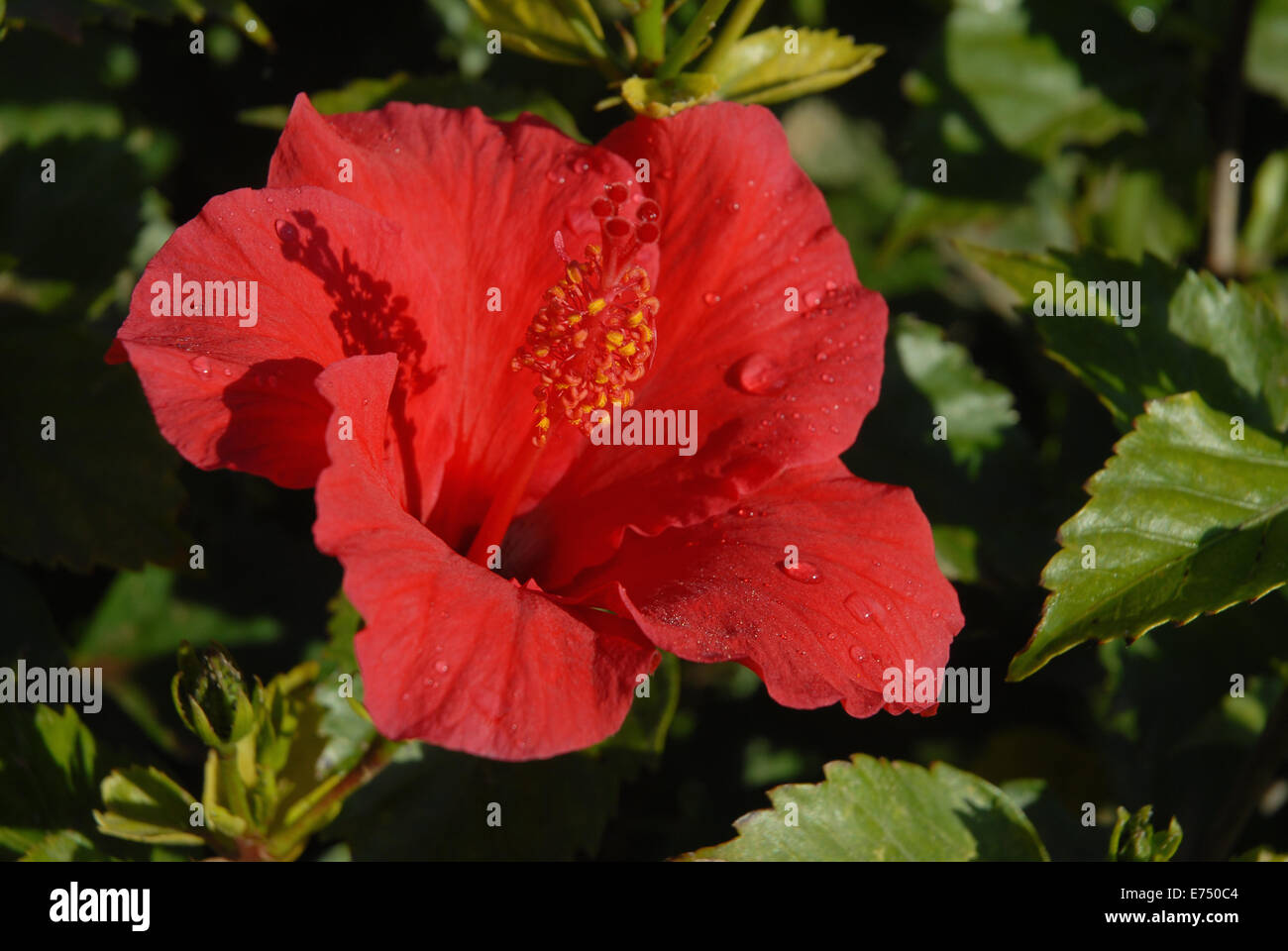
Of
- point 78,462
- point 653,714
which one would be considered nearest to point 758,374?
point 653,714

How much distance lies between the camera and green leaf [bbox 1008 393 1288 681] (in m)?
1.58

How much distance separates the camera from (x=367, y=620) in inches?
52.1

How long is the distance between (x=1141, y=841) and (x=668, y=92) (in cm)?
125

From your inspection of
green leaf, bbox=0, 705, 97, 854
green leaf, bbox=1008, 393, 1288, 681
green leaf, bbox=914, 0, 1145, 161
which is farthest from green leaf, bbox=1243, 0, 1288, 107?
green leaf, bbox=0, 705, 97, 854

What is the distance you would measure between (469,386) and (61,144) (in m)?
1.08

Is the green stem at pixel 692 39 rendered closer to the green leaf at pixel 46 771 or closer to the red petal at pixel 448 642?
the red petal at pixel 448 642

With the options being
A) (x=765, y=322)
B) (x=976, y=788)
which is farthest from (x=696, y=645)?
(x=976, y=788)

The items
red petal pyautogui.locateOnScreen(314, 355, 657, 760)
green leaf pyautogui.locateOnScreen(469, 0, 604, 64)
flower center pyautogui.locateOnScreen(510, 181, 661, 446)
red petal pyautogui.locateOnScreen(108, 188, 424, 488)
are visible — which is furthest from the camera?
green leaf pyautogui.locateOnScreen(469, 0, 604, 64)

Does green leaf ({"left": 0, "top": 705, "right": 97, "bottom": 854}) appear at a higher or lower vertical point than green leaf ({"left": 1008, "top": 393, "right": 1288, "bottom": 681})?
lower

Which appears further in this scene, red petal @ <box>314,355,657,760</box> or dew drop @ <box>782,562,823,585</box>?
dew drop @ <box>782,562,823,585</box>

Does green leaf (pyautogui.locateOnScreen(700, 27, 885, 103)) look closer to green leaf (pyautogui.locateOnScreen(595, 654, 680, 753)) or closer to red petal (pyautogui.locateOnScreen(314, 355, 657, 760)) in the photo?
red petal (pyautogui.locateOnScreen(314, 355, 657, 760))

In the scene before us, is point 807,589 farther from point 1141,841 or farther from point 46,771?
point 46,771

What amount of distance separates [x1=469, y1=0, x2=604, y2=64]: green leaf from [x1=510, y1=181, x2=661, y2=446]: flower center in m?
0.28
